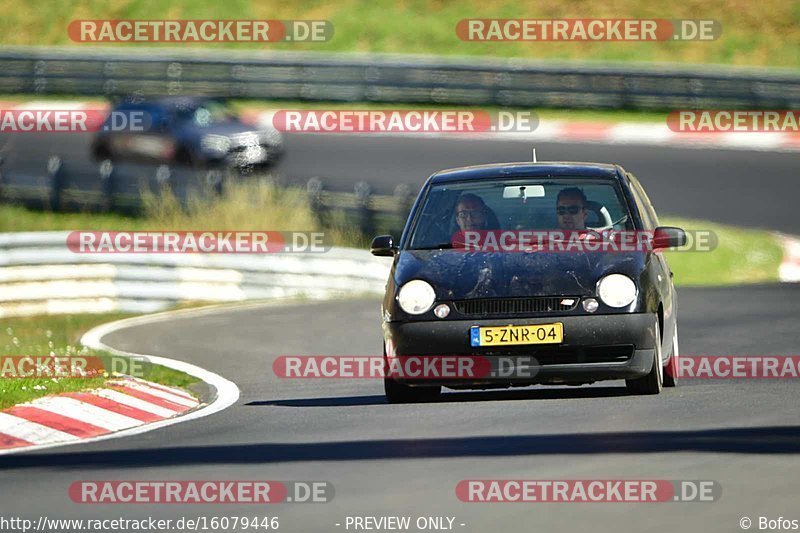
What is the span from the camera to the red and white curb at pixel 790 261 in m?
21.4

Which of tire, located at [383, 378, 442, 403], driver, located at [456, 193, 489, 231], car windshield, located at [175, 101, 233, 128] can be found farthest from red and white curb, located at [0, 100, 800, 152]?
tire, located at [383, 378, 442, 403]

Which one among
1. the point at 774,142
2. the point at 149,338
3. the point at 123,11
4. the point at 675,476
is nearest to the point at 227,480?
the point at 675,476

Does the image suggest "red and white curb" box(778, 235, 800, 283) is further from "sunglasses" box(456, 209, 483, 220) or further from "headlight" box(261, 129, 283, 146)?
"sunglasses" box(456, 209, 483, 220)

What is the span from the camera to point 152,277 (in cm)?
2016

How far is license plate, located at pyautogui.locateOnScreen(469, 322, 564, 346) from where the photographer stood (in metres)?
9.67

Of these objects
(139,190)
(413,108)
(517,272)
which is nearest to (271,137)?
(139,190)

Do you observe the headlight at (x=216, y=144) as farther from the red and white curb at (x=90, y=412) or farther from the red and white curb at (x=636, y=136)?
the red and white curb at (x=90, y=412)


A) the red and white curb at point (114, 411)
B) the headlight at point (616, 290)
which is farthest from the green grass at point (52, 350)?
the headlight at point (616, 290)

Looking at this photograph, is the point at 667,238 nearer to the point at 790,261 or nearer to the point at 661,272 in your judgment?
the point at 661,272

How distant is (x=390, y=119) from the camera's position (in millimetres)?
34656

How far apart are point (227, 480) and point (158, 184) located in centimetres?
1764

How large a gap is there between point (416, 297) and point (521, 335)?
2.19 feet

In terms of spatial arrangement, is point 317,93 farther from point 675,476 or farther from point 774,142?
point 675,476

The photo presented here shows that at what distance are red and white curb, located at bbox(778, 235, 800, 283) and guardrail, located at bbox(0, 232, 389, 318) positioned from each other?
16.6 feet
